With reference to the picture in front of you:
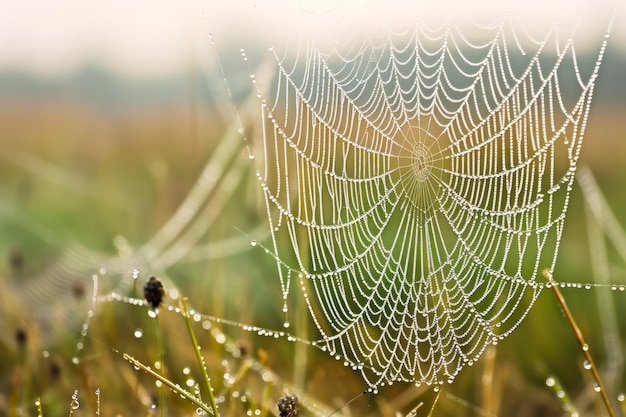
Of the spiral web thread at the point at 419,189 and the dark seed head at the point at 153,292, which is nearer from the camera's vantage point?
the dark seed head at the point at 153,292

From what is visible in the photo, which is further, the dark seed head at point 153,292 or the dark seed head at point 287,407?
the dark seed head at point 287,407

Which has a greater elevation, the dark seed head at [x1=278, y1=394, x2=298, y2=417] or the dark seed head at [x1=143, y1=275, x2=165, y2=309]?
the dark seed head at [x1=143, y1=275, x2=165, y2=309]

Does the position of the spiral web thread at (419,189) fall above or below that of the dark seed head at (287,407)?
above

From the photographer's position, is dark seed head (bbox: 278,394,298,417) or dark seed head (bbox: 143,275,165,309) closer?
dark seed head (bbox: 143,275,165,309)

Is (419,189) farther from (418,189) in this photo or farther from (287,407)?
(287,407)

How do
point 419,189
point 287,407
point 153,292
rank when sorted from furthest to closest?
point 419,189, point 287,407, point 153,292

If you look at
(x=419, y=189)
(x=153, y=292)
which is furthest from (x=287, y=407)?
(x=419, y=189)

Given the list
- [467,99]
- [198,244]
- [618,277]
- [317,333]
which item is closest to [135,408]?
[317,333]

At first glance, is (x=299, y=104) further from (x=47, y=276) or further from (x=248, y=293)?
(x=47, y=276)

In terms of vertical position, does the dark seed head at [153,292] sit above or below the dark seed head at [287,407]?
above
